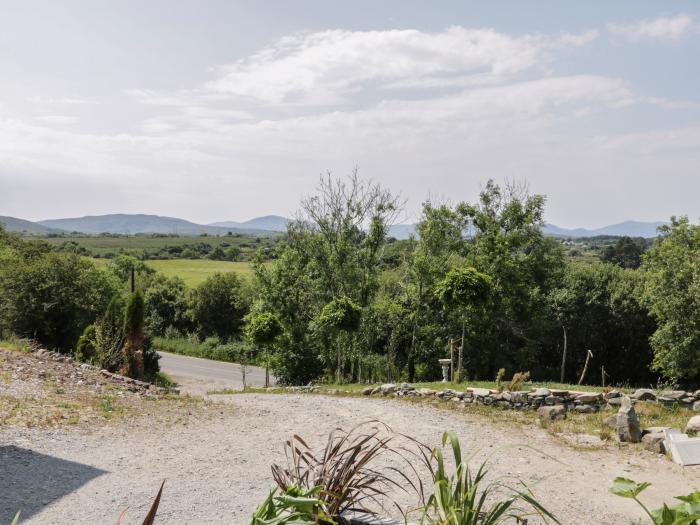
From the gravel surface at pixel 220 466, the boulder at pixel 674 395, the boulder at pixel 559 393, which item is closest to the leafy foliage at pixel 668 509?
the gravel surface at pixel 220 466

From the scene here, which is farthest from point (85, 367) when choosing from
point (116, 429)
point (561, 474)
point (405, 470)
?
point (561, 474)

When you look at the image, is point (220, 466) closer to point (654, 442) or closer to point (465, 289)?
point (654, 442)

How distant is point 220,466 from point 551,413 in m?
6.81

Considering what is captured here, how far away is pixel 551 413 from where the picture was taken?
436 inches

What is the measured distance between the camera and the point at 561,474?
25.2ft

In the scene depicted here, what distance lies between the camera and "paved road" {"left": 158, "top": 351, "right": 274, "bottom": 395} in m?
28.6

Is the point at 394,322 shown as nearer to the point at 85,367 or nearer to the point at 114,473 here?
the point at 85,367

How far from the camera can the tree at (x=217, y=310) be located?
4372 cm

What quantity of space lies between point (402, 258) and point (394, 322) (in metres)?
3.09

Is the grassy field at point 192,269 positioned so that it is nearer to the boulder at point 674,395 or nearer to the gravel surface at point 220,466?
the gravel surface at point 220,466

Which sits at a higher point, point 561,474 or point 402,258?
point 402,258

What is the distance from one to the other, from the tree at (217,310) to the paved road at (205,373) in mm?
4692

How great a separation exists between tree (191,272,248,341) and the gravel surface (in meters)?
33.2

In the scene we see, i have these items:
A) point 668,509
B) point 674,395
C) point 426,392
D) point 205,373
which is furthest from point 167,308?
point 668,509
